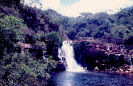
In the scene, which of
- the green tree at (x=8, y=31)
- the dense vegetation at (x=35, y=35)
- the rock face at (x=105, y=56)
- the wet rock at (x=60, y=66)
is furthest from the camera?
the rock face at (x=105, y=56)

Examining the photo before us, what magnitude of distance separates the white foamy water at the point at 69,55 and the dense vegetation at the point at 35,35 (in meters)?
2.08

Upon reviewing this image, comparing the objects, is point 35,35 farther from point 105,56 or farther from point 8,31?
point 8,31

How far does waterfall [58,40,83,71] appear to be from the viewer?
31909mm

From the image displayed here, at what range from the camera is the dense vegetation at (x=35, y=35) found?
669 cm

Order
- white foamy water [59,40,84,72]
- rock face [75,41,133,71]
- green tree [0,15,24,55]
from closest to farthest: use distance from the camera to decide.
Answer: green tree [0,15,24,55], rock face [75,41,133,71], white foamy water [59,40,84,72]

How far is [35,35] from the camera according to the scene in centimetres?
2853

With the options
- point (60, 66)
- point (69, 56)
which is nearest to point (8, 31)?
point (60, 66)

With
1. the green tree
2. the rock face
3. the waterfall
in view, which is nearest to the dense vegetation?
the green tree

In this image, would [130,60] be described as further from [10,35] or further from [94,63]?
[10,35]

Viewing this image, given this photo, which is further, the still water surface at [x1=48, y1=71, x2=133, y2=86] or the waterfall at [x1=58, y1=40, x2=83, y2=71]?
the waterfall at [x1=58, y1=40, x2=83, y2=71]

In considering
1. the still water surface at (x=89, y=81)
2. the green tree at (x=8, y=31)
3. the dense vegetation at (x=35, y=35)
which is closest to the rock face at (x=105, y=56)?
the dense vegetation at (x=35, y=35)

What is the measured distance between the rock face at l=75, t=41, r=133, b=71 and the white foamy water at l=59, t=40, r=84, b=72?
317cm

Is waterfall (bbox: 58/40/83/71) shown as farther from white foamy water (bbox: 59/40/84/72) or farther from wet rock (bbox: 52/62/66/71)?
wet rock (bbox: 52/62/66/71)

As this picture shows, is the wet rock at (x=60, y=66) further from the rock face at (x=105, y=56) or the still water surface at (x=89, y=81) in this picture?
the still water surface at (x=89, y=81)
